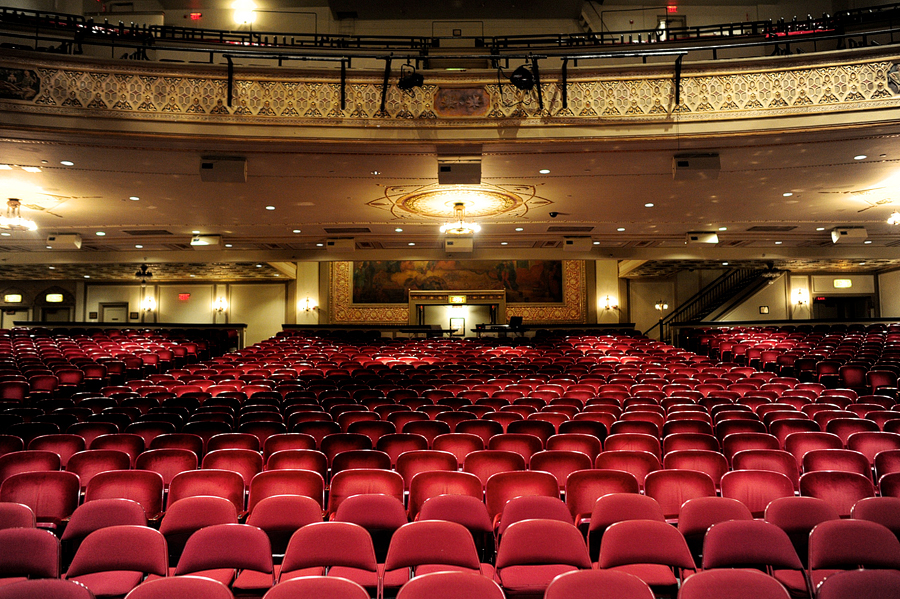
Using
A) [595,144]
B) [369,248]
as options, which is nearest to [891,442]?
[595,144]

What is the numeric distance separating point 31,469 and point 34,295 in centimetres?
2163

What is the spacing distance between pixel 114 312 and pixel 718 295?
2369cm

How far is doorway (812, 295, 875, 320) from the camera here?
68.1 feet

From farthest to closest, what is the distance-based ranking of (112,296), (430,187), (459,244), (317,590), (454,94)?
(112,296), (459,244), (430,187), (454,94), (317,590)

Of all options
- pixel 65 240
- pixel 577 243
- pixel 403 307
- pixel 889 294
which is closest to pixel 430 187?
pixel 577 243

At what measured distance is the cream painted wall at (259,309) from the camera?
2130 centimetres

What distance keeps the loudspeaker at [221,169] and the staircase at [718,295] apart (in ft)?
51.6

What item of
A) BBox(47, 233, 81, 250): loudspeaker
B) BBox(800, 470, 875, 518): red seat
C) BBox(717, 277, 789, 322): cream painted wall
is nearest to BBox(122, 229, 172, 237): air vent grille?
BBox(47, 233, 81, 250): loudspeaker

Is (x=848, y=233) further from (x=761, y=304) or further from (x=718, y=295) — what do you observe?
(x=761, y=304)

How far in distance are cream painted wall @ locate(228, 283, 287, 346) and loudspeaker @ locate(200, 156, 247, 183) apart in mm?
13252

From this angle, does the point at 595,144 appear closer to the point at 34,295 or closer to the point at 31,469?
the point at 31,469

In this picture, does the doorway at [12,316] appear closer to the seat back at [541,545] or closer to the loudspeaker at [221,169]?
the loudspeaker at [221,169]

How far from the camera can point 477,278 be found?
2161cm

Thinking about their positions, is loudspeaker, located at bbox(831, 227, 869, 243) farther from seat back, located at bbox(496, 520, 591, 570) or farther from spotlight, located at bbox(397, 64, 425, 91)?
seat back, located at bbox(496, 520, 591, 570)
